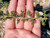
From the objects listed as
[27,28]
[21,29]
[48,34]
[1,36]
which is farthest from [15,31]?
[48,34]

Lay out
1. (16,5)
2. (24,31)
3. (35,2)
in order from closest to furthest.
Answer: (24,31) < (16,5) < (35,2)

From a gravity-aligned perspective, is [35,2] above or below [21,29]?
above

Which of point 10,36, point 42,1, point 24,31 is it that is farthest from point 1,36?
point 42,1

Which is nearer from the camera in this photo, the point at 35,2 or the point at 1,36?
the point at 1,36

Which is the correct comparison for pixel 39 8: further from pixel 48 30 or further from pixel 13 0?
pixel 13 0

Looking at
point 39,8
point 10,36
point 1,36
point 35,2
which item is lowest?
point 1,36

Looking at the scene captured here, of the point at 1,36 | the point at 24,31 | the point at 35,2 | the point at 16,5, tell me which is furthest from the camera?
the point at 35,2

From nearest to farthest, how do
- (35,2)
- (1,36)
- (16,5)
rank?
(16,5)
(1,36)
(35,2)

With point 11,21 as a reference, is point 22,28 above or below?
below

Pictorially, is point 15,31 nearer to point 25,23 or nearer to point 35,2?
point 25,23
